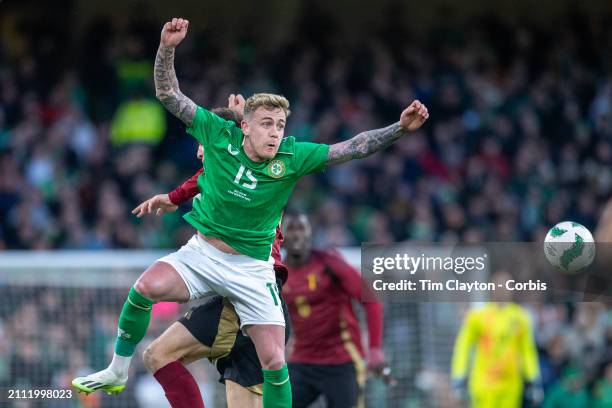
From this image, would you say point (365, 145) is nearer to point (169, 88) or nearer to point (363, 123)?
point (169, 88)

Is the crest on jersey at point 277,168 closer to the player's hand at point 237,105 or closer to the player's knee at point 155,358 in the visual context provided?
the player's hand at point 237,105

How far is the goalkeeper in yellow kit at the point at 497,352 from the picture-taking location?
12359mm

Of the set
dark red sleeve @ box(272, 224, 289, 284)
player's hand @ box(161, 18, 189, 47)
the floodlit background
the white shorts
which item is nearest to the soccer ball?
dark red sleeve @ box(272, 224, 289, 284)

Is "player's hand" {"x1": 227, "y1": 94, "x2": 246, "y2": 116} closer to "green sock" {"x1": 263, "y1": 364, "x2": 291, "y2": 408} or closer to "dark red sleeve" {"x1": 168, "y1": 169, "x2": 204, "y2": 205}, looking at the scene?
"dark red sleeve" {"x1": 168, "y1": 169, "x2": 204, "y2": 205}

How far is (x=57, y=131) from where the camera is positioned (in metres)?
17.0

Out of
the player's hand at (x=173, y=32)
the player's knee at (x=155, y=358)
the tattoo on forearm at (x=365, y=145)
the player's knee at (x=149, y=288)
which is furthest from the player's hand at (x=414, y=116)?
the player's knee at (x=155, y=358)

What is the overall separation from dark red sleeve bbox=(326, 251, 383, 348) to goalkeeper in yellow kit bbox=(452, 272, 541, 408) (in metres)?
2.81

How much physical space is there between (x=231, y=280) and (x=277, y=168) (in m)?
0.72

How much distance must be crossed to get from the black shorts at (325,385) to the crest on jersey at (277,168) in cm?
287

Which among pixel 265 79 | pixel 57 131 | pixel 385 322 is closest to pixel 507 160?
pixel 265 79

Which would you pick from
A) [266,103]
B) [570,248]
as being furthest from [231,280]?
[570,248]

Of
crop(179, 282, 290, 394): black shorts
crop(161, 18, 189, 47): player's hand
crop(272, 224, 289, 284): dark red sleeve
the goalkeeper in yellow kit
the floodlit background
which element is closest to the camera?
crop(161, 18, 189, 47): player's hand

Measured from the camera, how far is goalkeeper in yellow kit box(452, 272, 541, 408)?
40.5 ft

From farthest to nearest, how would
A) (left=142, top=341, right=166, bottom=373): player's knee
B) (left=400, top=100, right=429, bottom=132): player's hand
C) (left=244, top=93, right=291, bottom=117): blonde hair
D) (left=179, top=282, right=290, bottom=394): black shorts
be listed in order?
(left=179, top=282, right=290, bottom=394): black shorts < (left=142, top=341, right=166, bottom=373): player's knee < (left=244, top=93, right=291, bottom=117): blonde hair < (left=400, top=100, right=429, bottom=132): player's hand
